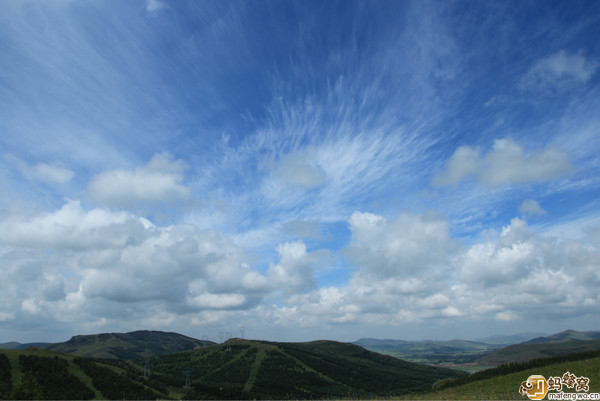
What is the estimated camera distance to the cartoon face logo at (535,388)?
35.1 meters

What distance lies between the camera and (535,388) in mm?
37906

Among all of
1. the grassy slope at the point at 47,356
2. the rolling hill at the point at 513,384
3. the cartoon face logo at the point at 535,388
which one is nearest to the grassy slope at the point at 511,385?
the rolling hill at the point at 513,384

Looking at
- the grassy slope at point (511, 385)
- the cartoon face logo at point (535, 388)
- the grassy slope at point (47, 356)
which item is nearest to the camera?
the cartoon face logo at point (535, 388)

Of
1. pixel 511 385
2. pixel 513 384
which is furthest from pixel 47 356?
pixel 513 384

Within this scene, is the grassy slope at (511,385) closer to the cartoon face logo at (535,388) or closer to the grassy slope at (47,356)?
the cartoon face logo at (535,388)

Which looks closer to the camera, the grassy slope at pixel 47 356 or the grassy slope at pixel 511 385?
the grassy slope at pixel 511 385

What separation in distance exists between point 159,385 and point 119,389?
779 inches

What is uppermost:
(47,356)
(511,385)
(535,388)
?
(47,356)

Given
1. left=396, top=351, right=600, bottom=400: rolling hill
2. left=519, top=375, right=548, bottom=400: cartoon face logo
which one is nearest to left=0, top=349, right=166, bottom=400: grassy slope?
left=396, top=351, right=600, bottom=400: rolling hill

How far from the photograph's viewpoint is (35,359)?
79.4 metres

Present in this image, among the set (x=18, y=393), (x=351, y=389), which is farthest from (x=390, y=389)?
(x=18, y=393)

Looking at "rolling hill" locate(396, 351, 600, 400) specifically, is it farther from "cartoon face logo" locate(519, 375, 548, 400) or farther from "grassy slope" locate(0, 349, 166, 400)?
"grassy slope" locate(0, 349, 166, 400)

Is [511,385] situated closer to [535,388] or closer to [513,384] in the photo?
[513,384]

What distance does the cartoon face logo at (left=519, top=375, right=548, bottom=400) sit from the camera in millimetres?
35103
